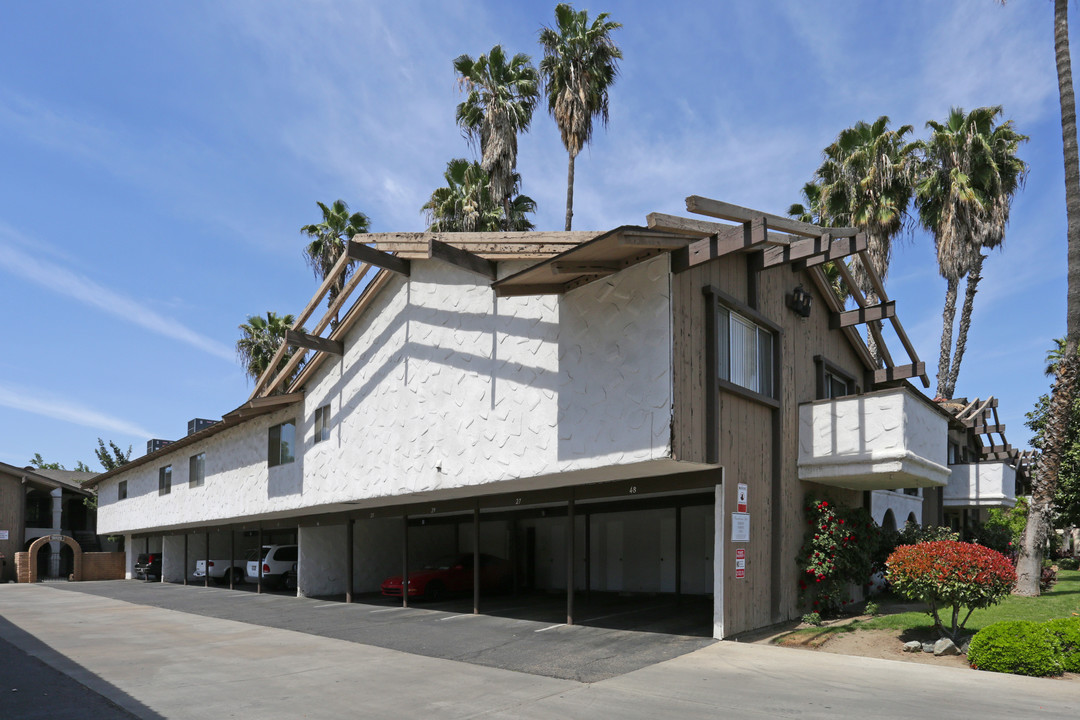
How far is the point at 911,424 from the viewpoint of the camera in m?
14.5

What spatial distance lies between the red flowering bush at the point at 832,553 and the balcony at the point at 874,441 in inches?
28.7

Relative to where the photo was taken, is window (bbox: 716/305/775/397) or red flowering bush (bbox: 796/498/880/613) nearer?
window (bbox: 716/305/775/397)

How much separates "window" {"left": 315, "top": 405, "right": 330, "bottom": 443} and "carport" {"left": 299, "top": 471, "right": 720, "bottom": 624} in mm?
2404

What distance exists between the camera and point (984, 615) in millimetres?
14430

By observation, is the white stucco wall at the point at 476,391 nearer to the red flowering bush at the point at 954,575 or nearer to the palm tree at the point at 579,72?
the red flowering bush at the point at 954,575

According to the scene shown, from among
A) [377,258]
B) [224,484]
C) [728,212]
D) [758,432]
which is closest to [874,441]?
[758,432]

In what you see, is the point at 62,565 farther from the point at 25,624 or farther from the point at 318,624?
the point at 318,624

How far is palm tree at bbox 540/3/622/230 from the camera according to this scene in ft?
92.9

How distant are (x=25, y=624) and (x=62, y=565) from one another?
31.6 m

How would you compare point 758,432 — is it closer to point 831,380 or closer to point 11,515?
point 831,380

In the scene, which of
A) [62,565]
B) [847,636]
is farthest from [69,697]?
[62,565]

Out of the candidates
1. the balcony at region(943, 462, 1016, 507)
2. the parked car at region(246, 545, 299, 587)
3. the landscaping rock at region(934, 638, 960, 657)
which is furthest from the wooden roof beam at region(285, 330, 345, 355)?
the balcony at region(943, 462, 1016, 507)

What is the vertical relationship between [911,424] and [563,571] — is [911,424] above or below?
above

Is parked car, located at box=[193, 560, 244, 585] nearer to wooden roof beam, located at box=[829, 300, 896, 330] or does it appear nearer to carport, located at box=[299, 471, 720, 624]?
carport, located at box=[299, 471, 720, 624]
